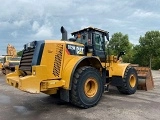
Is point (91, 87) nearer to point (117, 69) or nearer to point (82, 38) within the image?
point (82, 38)

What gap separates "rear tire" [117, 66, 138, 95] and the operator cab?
1.26 m

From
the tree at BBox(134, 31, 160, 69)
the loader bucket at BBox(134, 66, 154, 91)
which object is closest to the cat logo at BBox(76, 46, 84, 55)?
the loader bucket at BBox(134, 66, 154, 91)

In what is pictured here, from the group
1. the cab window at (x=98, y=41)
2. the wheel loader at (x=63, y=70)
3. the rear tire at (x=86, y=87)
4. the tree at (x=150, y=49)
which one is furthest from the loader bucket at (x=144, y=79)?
the tree at (x=150, y=49)

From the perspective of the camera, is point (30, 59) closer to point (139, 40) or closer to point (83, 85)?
point (83, 85)

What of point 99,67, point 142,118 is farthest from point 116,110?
point 99,67

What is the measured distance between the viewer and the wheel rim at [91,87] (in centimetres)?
659

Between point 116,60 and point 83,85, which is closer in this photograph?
point 83,85

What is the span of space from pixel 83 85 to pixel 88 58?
930 mm

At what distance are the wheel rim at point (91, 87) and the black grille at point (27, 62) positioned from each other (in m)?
1.76

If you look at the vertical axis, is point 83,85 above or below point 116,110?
above

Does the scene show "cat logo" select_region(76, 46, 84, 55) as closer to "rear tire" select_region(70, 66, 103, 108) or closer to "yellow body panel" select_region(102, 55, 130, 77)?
"rear tire" select_region(70, 66, 103, 108)

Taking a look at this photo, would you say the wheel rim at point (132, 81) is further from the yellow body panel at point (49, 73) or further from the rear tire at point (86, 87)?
the yellow body panel at point (49, 73)

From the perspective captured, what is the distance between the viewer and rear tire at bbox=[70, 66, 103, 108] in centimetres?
613

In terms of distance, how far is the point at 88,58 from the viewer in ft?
22.3
